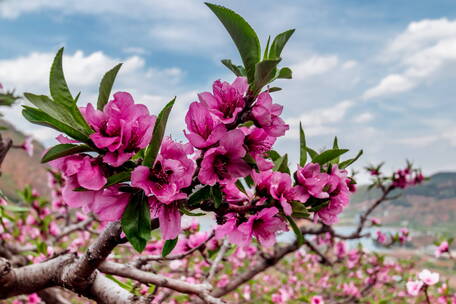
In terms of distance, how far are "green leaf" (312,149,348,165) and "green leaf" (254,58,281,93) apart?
0.34 meters

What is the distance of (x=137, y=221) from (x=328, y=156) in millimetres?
627

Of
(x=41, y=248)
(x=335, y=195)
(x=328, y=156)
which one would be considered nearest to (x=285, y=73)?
(x=328, y=156)

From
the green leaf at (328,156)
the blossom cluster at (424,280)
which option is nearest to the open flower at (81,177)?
the green leaf at (328,156)

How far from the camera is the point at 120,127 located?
1.01 m

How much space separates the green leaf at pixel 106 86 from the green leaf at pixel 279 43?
42cm

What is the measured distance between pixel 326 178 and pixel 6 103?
3.49 meters

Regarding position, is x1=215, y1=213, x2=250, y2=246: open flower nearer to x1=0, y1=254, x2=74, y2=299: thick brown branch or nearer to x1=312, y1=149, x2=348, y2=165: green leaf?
x1=312, y1=149, x2=348, y2=165: green leaf

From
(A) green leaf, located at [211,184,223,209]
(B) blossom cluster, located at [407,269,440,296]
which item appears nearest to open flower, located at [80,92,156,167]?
(A) green leaf, located at [211,184,223,209]

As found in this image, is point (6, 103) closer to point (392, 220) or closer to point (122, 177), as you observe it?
point (122, 177)

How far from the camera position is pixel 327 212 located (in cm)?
124

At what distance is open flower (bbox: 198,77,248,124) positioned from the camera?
3.38 feet

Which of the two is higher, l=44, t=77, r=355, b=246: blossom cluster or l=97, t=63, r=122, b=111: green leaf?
l=97, t=63, r=122, b=111: green leaf

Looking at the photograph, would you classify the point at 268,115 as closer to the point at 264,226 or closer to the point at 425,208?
the point at 264,226

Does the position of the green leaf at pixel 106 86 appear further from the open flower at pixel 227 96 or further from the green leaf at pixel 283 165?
the green leaf at pixel 283 165
